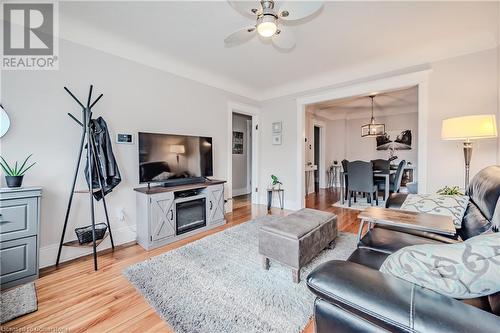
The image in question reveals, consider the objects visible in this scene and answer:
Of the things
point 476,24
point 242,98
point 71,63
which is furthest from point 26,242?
point 476,24

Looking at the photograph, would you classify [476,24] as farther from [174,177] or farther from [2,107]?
[2,107]

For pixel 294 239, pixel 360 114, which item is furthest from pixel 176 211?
pixel 360 114

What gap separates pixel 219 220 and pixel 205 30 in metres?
2.57

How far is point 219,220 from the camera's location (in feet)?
11.0

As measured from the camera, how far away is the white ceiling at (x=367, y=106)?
5035mm

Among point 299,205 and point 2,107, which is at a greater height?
point 2,107

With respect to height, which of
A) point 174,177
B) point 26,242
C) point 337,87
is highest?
point 337,87

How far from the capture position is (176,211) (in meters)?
2.78

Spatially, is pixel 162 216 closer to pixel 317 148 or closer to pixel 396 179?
pixel 396 179

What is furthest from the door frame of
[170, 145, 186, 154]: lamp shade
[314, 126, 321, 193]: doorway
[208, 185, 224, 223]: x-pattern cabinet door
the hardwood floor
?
[314, 126, 321, 193]: doorway

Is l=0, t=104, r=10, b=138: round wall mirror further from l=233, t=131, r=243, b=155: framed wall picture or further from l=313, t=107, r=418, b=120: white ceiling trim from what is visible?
l=313, t=107, r=418, b=120: white ceiling trim

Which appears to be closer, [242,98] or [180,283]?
[180,283]

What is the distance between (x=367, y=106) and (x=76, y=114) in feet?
21.5

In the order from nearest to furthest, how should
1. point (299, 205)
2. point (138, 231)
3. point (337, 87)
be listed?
point (138, 231) < point (337, 87) < point (299, 205)
